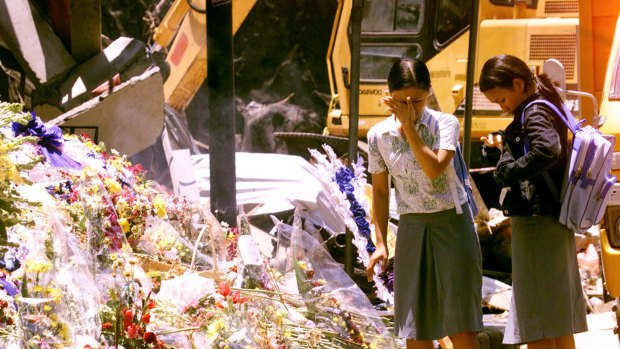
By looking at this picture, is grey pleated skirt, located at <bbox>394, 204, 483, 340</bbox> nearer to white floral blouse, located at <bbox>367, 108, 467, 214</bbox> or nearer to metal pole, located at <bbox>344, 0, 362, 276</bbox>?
white floral blouse, located at <bbox>367, 108, 467, 214</bbox>

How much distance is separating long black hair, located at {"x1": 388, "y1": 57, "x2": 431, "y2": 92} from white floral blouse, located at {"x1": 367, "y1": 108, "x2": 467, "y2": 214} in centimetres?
18

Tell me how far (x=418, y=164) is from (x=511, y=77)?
0.59 m

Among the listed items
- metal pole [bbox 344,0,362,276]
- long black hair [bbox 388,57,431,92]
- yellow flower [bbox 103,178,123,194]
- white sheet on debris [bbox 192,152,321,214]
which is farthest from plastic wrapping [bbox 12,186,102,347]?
white sheet on debris [bbox 192,152,321,214]

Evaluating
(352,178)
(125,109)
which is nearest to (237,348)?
(352,178)

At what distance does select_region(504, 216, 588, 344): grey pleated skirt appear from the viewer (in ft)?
11.5

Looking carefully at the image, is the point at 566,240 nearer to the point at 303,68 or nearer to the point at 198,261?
the point at 198,261

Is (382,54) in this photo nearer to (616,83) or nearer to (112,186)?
(616,83)

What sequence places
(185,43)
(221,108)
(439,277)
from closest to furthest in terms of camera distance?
1. (439,277)
2. (221,108)
3. (185,43)

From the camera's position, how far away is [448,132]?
339 cm

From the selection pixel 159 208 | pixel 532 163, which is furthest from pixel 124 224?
pixel 532 163

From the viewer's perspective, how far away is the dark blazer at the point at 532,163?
11.0ft

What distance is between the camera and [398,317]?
3545 mm

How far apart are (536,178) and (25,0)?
4.53m

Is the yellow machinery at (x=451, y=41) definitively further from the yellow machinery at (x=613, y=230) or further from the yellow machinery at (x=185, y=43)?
the yellow machinery at (x=613, y=230)
